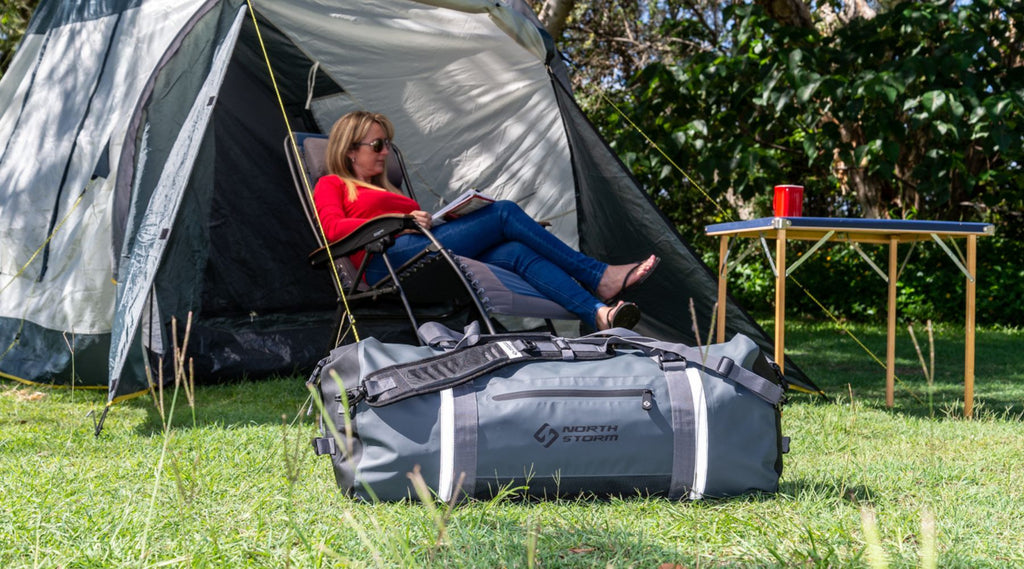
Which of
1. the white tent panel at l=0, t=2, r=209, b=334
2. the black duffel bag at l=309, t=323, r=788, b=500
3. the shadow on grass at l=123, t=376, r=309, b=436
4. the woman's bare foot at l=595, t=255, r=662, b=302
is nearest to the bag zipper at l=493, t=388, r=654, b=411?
the black duffel bag at l=309, t=323, r=788, b=500

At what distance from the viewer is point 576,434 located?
5.49 feet

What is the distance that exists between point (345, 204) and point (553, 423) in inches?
71.6

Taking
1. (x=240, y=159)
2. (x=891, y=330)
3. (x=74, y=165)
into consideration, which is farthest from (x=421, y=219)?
(x=891, y=330)

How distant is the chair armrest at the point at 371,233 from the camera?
9.25 ft

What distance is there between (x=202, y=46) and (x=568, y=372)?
2.04 meters

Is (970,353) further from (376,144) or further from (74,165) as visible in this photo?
(74,165)

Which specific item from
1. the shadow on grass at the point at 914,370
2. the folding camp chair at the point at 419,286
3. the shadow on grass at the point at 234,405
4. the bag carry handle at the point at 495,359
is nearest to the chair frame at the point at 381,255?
the folding camp chair at the point at 419,286

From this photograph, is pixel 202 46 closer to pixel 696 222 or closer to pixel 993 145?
pixel 993 145

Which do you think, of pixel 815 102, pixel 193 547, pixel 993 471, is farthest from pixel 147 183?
pixel 815 102

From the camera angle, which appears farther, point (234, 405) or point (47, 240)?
point (47, 240)

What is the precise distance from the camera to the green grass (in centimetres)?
131

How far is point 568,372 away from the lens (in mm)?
1749

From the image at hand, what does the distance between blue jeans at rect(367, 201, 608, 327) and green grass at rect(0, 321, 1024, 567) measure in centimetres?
70

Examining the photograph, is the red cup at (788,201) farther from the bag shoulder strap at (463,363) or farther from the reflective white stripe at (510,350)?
the reflective white stripe at (510,350)
